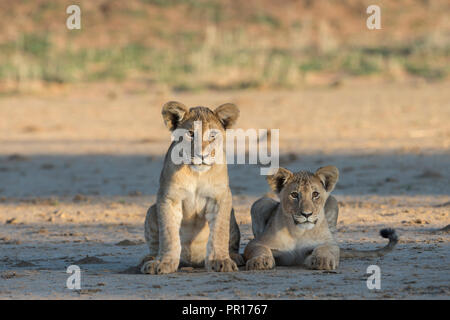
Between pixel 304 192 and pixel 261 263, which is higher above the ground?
pixel 304 192

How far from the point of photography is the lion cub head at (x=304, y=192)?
23.2ft

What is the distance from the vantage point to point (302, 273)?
6.89 m

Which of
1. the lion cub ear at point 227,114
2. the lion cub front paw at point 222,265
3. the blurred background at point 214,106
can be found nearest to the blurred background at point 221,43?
the blurred background at point 214,106

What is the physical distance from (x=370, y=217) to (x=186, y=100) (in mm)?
12144

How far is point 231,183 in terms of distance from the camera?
12766 millimetres

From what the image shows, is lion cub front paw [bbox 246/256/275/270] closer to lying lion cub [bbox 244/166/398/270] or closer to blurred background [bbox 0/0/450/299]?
lying lion cub [bbox 244/166/398/270]

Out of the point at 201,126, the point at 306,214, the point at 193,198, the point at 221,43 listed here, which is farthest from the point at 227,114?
the point at 221,43

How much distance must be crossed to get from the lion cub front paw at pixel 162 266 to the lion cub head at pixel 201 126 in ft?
2.53

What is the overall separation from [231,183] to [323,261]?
5.83 m

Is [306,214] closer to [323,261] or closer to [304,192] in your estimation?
[304,192]

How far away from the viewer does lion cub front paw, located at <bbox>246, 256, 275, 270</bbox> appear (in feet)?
23.2

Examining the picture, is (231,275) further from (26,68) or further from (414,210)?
(26,68)

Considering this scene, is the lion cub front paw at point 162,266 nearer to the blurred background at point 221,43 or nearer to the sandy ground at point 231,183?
the sandy ground at point 231,183
